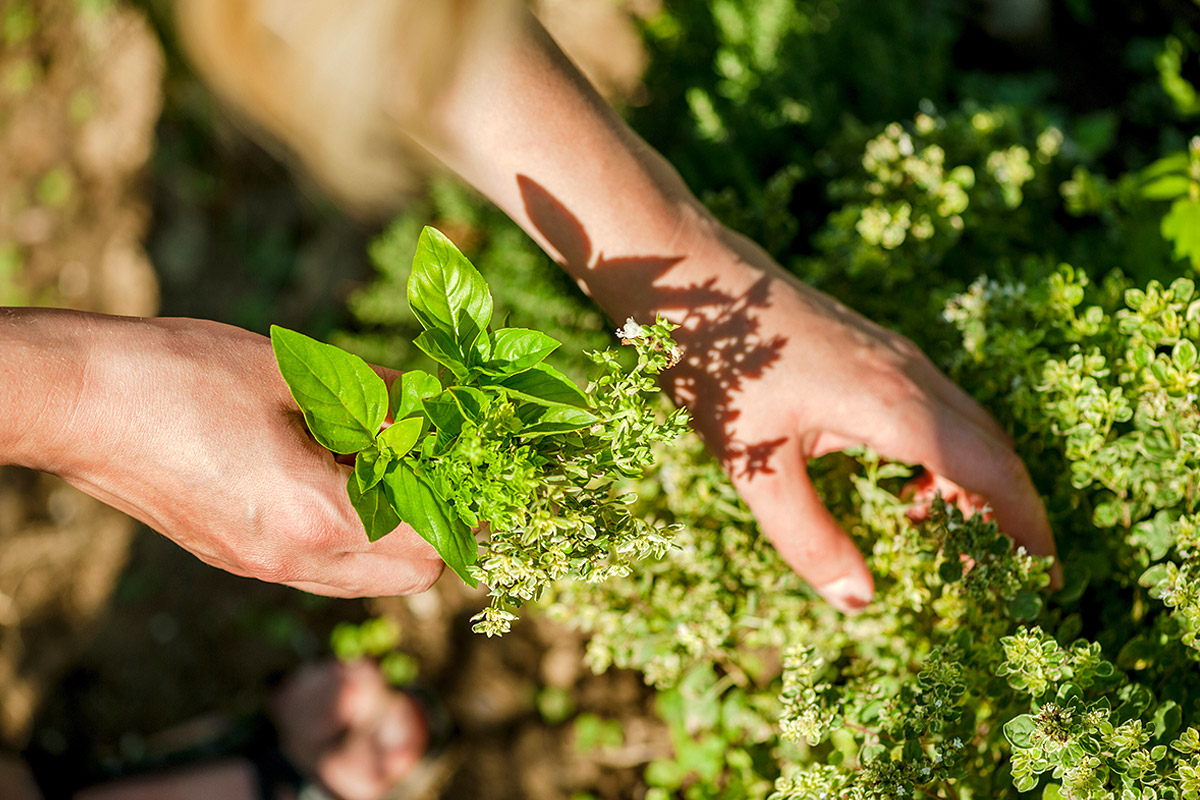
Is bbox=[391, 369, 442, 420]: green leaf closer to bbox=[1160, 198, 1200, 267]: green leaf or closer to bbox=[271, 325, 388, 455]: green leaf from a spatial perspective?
bbox=[271, 325, 388, 455]: green leaf

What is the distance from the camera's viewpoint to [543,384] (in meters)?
1.10

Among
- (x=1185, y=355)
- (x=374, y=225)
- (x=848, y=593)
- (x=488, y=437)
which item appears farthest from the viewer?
(x=374, y=225)

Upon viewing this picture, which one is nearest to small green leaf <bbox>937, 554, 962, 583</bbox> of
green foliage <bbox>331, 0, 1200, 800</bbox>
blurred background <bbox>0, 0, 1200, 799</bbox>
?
green foliage <bbox>331, 0, 1200, 800</bbox>

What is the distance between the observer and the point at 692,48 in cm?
267

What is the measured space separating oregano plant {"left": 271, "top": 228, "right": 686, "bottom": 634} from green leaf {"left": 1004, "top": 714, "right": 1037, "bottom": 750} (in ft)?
1.90

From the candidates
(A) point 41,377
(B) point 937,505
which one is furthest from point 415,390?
(B) point 937,505

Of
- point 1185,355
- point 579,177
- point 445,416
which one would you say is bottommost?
point 445,416

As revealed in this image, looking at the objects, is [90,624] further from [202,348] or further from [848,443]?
[848,443]

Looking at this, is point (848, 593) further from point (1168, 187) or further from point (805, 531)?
point (1168, 187)

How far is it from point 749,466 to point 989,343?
559 millimetres

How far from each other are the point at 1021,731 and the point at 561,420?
82 centimetres

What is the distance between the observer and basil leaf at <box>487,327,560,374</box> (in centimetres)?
111

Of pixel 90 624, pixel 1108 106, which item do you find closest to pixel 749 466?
Answer: pixel 1108 106

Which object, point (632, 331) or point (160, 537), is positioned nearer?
point (632, 331)
